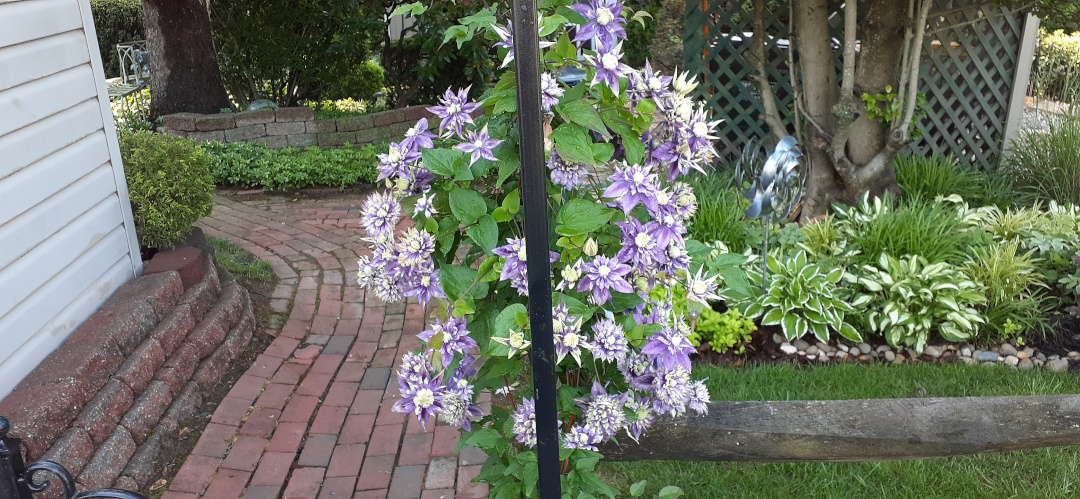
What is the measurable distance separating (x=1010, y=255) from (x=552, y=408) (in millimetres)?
3547

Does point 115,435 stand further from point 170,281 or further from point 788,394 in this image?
point 788,394

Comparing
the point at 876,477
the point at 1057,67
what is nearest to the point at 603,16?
the point at 876,477

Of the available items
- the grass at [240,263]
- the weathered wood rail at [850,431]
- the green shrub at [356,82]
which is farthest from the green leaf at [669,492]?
the green shrub at [356,82]

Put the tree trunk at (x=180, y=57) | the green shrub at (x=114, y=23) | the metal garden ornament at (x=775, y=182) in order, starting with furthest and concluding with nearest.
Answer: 1. the green shrub at (x=114, y=23)
2. the tree trunk at (x=180, y=57)
3. the metal garden ornament at (x=775, y=182)

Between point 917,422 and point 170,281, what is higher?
point 170,281

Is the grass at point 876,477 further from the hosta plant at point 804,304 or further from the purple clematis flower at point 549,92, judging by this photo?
the purple clematis flower at point 549,92

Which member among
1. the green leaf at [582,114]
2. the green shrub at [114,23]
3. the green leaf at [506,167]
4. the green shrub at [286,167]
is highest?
the green shrub at [114,23]

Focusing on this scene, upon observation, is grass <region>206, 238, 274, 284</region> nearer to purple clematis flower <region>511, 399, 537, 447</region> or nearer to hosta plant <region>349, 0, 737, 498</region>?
hosta plant <region>349, 0, 737, 498</region>

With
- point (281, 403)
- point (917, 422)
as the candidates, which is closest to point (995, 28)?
point (917, 422)

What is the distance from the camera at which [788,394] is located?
3.49m

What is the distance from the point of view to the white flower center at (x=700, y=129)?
1699mm

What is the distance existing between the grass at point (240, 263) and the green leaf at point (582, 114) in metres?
3.46

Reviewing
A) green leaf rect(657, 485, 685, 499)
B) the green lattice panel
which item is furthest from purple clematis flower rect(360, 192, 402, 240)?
the green lattice panel

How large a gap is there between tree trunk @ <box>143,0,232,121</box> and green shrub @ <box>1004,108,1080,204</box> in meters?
6.52
